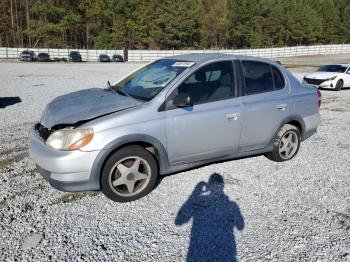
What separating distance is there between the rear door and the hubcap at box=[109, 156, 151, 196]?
59.9 inches

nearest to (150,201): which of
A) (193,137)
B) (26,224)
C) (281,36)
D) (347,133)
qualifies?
(193,137)

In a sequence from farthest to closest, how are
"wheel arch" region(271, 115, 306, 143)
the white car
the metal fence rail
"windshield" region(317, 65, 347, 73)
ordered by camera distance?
1. the metal fence rail
2. "windshield" region(317, 65, 347, 73)
3. the white car
4. "wheel arch" region(271, 115, 306, 143)

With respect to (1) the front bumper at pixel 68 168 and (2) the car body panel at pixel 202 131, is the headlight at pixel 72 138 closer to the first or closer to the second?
(1) the front bumper at pixel 68 168

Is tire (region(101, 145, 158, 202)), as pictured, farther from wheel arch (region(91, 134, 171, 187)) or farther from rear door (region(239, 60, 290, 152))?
rear door (region(239, 60, 290, 152))

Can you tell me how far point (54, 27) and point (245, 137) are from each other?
66207 millimetres

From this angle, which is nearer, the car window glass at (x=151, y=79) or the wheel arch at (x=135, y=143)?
the wheel arch at (x=135, y=143)

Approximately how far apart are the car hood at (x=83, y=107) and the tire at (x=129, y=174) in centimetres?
52

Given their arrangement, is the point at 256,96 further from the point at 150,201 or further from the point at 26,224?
the point at 26,224

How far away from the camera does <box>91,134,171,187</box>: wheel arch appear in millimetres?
3660

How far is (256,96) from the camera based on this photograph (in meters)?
4.72

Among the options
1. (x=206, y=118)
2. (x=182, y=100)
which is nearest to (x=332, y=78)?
(x=206, y=118)

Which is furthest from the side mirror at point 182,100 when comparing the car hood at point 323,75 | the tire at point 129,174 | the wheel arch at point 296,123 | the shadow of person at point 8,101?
the car hood at point 323,75

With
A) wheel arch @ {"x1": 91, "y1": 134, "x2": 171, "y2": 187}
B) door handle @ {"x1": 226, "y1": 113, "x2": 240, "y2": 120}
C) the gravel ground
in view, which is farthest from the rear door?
wheel arch @ {"x1": 91, "y1": 134, "x2": 171, "y2": 187}

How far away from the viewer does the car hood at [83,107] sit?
3822mm
